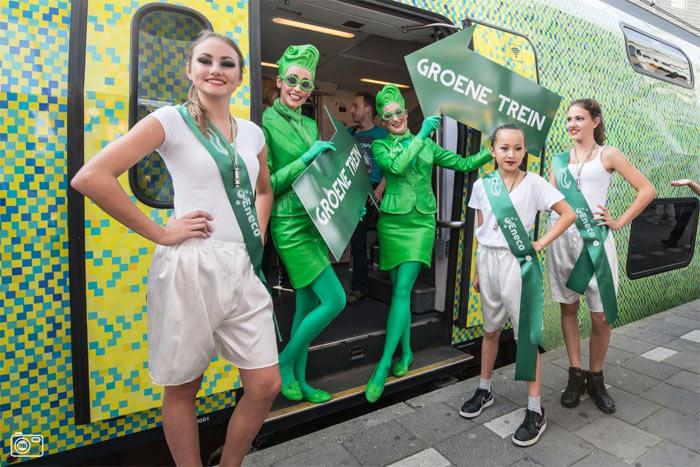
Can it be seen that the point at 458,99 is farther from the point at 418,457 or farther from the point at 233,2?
the point at 418,457

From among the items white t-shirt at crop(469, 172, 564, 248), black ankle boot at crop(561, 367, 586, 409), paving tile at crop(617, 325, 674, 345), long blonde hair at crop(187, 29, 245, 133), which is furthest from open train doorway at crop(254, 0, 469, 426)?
paving tile at crop(617, 325, 674, 345)

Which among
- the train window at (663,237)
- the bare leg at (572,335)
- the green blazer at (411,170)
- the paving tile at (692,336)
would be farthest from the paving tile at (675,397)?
the green blazer at (411,170)

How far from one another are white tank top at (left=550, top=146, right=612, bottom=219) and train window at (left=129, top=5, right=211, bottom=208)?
215cm

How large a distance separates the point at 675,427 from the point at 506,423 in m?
0.96

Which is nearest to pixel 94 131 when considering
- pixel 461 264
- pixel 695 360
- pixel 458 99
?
pixel 458 99

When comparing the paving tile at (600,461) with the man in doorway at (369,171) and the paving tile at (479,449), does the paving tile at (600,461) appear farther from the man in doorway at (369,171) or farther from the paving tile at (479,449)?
the man in doorway at (369,171)

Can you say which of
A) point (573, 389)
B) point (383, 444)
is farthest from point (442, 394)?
point (573, 389)

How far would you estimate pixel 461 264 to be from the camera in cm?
312


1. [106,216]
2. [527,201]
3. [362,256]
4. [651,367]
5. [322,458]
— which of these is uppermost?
[527,201]

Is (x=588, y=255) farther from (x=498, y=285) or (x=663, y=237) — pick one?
(x=663, y=237)

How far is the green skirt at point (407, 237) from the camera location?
2.84 metres

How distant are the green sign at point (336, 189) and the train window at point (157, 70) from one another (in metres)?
0.64

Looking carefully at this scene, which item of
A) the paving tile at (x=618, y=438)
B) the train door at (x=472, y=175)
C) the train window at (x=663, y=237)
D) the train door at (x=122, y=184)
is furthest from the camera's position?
the train window at (x=663, y=237)

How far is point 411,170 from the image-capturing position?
9.30ft
